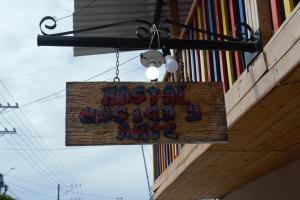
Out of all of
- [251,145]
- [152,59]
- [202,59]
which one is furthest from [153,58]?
[202,59]

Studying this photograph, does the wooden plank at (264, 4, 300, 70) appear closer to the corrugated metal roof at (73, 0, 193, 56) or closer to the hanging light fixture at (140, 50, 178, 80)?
the hanging light fixture at (140, 50, 178, 80)

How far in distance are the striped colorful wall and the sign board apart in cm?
73

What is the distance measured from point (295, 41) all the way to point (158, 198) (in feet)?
17.5

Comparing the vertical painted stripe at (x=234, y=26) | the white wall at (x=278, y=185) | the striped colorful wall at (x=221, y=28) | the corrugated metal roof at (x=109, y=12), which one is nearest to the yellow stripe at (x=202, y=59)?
the striped colorful wall at (x=221, y=28)

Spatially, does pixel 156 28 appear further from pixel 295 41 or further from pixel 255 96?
pixel 295 41

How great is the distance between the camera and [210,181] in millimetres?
6852

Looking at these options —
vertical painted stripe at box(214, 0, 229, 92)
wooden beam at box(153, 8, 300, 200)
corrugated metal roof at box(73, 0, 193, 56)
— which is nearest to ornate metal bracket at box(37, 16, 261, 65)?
wooden beam at box(153, 8, 300, 200)

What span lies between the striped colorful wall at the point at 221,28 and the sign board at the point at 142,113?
730mm

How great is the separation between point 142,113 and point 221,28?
5.54 feet

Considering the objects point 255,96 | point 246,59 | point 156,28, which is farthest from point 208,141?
point 156,28

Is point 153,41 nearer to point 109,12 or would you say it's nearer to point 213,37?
point 213,37

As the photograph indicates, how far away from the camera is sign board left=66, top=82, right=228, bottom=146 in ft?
12.1

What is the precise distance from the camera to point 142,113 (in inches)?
148

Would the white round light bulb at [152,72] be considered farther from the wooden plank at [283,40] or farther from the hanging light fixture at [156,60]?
the wooden plank at [283,40]
